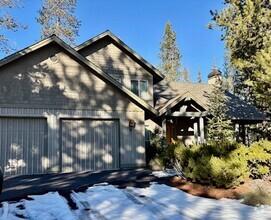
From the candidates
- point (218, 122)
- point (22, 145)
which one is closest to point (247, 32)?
point (218, 122)

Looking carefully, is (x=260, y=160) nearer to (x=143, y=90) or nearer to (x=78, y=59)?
(x=78, y=59)

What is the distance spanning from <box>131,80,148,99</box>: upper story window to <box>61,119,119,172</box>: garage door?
364 cm

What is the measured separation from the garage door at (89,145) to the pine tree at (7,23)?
307 inches

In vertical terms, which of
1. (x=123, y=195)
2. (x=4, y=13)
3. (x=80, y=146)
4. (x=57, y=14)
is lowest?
(x=123, y=195)

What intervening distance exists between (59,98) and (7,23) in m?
7.64

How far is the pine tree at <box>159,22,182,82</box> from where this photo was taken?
154 ft

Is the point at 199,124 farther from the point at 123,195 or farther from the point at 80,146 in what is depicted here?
the point at 123,195

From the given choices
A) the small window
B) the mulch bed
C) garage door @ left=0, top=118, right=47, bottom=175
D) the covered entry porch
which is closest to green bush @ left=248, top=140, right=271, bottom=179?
the mulch bed

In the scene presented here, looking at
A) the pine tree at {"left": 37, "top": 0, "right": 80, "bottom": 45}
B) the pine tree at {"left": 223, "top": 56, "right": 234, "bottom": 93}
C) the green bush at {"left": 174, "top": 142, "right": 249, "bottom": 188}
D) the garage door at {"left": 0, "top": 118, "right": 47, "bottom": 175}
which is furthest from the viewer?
the pine tree at {"left": 223, "top": 56, "right": 234, "bottom": 93}

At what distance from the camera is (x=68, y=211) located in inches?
237

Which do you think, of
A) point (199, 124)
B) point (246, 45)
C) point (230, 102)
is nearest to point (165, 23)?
point (230, 102)

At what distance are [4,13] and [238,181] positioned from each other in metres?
15.5

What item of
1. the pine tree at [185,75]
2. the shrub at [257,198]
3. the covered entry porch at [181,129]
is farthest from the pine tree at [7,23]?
the pine tree at [185,75]

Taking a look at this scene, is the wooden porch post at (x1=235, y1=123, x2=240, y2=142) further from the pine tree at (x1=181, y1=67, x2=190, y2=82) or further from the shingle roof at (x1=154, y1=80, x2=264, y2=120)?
the pine tree at (x1=181, y1=67, x2=190, y2=82)
